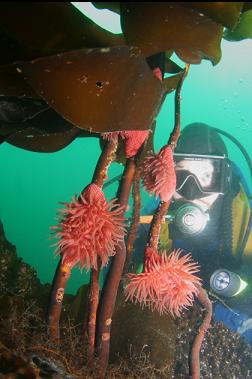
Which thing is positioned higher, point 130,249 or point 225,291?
point 130,249

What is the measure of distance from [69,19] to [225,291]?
371 centimetres

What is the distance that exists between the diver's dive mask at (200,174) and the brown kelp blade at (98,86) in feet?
12.6

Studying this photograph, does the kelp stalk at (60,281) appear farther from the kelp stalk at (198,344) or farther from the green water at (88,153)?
the green water at (88,153)

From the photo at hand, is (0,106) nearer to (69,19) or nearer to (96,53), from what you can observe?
(69,19)

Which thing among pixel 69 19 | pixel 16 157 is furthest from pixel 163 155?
pixel 16 157

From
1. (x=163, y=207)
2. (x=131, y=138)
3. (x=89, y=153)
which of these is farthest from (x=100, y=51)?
(x=89, y=153)

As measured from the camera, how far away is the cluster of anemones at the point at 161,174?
2.10 metres

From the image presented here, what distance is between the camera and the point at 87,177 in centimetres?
7475

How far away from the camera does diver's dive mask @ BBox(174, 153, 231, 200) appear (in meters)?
5.66

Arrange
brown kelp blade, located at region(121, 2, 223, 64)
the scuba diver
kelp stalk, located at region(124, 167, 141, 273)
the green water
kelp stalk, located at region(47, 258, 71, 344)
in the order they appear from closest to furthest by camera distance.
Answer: brown kelp blade, located at region(121, 2, 223, 64) → kelp stalk, located at region(47, 258, 71, 344) → kelp stalk, located at region(124, 167, 141, 273) → the scuba diver → the green water

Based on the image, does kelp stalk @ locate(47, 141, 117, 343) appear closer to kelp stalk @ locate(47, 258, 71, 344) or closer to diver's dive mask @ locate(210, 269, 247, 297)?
kelp stalk @ locate(47, 258, 71, 344)

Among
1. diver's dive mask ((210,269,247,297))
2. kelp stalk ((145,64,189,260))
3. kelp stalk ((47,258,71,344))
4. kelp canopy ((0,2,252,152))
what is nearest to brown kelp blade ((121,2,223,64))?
kelp canopy ((0,2,252,152))

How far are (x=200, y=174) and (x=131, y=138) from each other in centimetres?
372

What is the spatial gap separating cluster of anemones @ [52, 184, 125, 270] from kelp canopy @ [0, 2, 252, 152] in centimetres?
40
